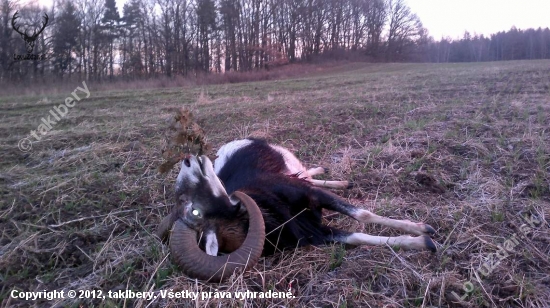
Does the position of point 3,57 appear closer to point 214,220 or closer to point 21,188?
point 21,188

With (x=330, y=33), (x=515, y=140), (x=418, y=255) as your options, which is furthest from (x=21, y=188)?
(x=330, y=33)

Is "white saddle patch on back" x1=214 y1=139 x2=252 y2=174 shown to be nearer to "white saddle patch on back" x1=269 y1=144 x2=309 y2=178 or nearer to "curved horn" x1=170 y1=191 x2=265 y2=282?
"white saddle patch on back" x1=269 y1=144 x2=309 y2=178

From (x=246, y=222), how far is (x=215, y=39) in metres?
42.5

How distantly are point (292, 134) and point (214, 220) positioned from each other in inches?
142

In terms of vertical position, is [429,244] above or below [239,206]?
below

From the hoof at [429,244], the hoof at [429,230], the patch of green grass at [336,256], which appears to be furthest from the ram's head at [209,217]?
the hoof at [429,230]

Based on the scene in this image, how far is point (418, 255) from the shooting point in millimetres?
2736

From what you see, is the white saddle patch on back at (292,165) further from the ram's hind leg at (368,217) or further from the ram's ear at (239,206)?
the ram's ear at (239,206)

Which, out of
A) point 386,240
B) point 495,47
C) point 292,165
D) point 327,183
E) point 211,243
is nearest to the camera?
point 211,243

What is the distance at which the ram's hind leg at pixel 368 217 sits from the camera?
3016 millimetres

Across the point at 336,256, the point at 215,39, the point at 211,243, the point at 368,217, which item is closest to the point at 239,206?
the point at 211,243

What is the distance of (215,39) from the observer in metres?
42.7

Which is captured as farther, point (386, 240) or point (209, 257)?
point (386, 240)

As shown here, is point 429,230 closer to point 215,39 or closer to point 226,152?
point 226,152
